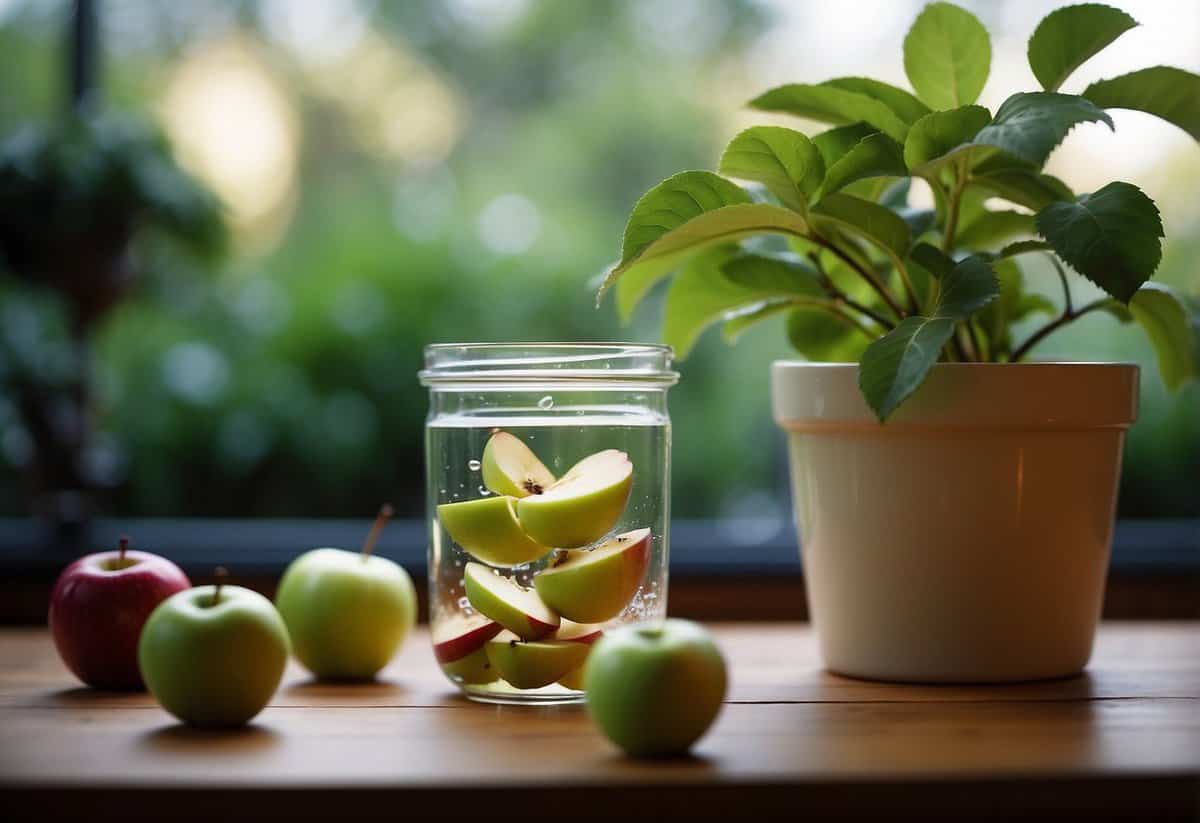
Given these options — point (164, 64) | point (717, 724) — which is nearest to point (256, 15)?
point (164, 64)

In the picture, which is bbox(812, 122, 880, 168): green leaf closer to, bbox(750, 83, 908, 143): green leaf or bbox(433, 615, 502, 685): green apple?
bbox(750, 83, 908, 143): green leaf

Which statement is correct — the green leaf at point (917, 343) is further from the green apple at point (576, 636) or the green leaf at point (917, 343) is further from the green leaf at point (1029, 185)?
the green apple at point (576, 636)

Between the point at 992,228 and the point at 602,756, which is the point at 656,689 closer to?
the point at 602,756

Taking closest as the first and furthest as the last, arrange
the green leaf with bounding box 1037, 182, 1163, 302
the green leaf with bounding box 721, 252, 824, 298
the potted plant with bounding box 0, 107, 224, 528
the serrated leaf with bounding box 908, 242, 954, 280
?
the green leaf with bounding box 1037, 182, 1163, 302
the serrated leaf with bounding box 908, 242, 954, 280
the green leaf with bounding box 721, 252, 824, 298
the potted plant with bounding box 0, 107, 224, 528

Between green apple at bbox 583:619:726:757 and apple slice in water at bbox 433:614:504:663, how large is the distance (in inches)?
6.6

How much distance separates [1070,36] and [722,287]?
1.10ft

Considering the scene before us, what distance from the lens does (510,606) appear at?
35.3 inches

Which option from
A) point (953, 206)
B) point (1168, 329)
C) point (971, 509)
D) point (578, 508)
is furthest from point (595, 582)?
point (1168, 329)

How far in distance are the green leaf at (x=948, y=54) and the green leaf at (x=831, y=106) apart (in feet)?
0.15

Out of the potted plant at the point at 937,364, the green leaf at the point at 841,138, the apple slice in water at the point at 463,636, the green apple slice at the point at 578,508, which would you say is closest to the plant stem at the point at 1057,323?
the potted plant at the point at 937,364

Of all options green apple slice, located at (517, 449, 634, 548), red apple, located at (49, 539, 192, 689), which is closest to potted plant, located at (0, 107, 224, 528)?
red apple, located at (49, 539, 192, 689)

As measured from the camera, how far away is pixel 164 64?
5.66 feet

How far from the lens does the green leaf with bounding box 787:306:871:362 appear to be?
1.11 metres

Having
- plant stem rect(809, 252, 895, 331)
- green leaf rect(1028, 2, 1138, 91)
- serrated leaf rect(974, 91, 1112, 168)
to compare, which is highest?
green leaf rect(1028, 2, 1138, 91)
